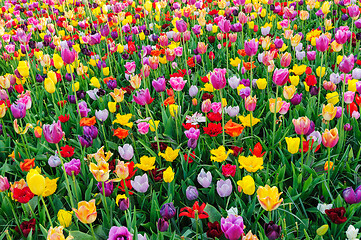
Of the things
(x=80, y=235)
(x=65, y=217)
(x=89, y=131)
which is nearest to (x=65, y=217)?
(x=65, y=217)

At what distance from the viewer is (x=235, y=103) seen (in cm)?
262

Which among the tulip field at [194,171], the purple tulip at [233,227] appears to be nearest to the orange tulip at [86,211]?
the tulip field at [194,171]

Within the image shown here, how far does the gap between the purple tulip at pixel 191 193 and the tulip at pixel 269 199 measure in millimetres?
436

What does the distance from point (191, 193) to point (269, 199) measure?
0.50 meters

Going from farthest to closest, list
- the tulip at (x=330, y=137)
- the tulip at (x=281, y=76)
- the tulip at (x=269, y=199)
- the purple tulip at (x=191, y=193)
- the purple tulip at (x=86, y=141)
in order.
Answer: the purple tulip at (x=86, y=141) → the tulip at (x=281, y=76) → the purple tulip at (x=191, y=193) → the tulip at (x=330, y=137) → the tulip at (x=269, y=199)

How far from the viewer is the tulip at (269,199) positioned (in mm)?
1291

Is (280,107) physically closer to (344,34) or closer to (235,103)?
(235,103)

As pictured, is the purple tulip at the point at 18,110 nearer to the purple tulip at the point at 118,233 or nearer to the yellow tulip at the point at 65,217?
Answer: the yellow tulip at the point at 65,217

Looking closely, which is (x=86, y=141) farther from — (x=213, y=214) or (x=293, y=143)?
(x=293, y=143)

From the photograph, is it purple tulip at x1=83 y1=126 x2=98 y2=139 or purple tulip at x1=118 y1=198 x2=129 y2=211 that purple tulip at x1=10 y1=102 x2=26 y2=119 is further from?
purple tulip at x1=118 y1=198 x2=129 y2=211

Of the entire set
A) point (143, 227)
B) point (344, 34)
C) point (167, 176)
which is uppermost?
point (344, 34)

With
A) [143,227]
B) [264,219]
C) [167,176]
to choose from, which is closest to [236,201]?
[264,219]

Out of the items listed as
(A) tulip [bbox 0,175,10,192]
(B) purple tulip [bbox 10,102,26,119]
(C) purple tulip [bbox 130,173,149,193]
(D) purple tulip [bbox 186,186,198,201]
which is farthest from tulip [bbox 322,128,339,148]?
(B) purple tulip [bbox 10,102,26,119]

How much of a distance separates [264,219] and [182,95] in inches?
57.2
